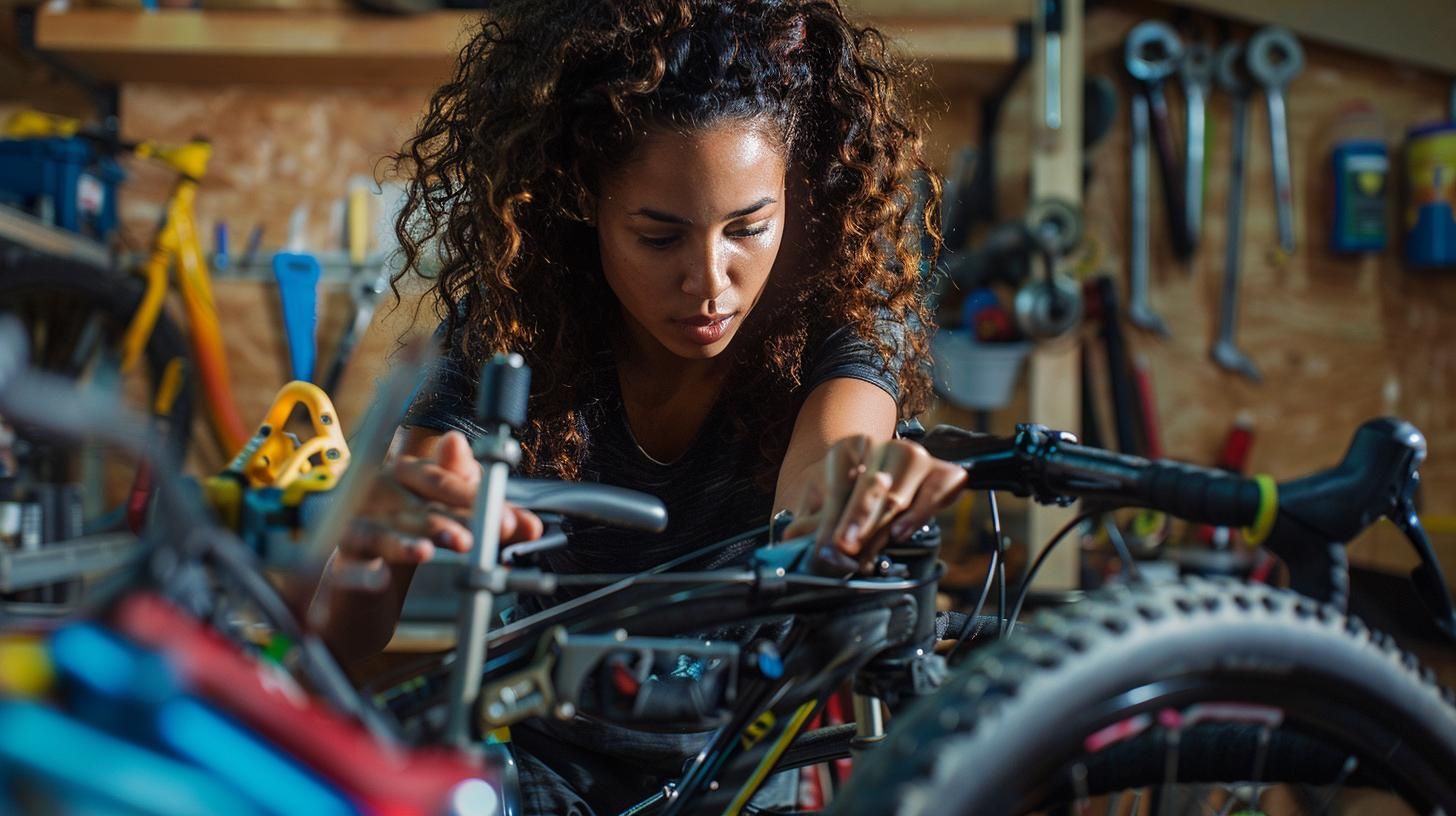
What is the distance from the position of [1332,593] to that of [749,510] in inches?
19.0

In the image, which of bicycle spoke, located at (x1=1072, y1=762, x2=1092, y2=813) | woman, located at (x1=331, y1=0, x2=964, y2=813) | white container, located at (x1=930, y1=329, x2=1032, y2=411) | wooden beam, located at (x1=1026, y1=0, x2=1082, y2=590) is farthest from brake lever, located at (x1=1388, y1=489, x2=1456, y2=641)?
white container, located at (x1=930, y1=329, x2=1032, y2=411)

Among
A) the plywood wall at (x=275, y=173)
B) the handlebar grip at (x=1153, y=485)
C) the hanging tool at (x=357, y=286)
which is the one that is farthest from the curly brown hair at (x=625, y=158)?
the plywood wall at (x=275, y=173)

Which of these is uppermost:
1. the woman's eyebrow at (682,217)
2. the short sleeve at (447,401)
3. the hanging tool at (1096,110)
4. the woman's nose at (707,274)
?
the hanging tool at (1096,110)

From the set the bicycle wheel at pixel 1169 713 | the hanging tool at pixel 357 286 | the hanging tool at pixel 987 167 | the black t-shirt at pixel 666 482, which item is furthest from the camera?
the hanging tool at pixel 987 167

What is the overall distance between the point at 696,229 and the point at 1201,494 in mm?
384

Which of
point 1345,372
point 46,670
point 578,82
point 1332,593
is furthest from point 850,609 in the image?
point 1345,372

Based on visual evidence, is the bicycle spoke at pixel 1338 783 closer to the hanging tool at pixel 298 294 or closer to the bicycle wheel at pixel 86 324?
the hanging tool at pixel 298 294

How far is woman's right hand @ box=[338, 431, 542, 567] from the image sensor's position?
52 cm

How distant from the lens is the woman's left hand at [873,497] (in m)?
0.57

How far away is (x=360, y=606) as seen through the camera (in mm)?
Result: 680

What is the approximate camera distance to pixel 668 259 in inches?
32.6

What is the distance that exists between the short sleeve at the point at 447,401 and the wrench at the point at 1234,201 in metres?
1.73

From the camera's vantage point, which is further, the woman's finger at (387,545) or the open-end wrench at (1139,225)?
the open-end wrench at (1139,225)

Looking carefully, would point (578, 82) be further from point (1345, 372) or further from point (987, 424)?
point (1345, 372)
